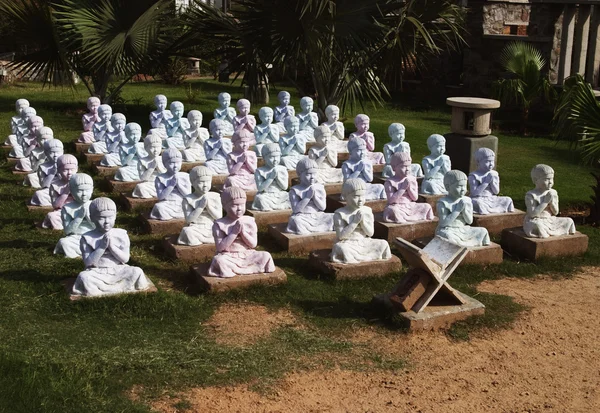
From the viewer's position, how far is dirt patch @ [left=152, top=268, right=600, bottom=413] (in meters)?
6.01

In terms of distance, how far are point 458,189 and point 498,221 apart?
5.27ft

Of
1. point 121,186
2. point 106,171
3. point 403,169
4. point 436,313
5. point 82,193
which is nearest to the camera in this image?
point 436,313

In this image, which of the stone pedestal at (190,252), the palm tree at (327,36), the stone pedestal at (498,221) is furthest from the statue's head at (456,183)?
the palm tree at (327,36)

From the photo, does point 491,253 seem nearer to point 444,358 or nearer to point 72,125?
point 444,358

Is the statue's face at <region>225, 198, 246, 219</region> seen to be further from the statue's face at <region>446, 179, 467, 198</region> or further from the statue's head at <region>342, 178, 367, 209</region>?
the statue's face at <region>446, 179, 467, 198</region>

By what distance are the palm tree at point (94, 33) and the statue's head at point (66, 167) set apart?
5714mm

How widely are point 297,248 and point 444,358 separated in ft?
9.61

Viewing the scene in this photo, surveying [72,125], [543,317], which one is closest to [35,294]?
[543,317]

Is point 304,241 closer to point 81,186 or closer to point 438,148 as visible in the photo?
point 81,186

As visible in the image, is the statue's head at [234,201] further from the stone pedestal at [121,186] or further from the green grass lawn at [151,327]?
the stone pedestal at [121,186]

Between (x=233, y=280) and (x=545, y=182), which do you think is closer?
(x=233, y=280)

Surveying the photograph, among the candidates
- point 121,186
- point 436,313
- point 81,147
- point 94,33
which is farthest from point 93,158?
point 436,313

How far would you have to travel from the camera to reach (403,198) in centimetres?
1014

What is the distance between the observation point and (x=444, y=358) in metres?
6.84
